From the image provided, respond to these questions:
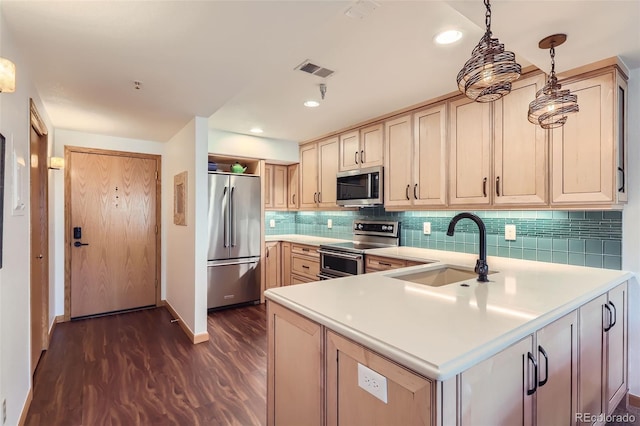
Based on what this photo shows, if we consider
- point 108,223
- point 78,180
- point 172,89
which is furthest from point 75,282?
point 172,89

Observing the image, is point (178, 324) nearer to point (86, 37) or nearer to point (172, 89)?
point (172, 89)

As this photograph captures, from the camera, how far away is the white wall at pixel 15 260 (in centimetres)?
158

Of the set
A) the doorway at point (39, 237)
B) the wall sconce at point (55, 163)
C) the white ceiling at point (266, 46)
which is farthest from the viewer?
the wall sconce at point (55, 163)

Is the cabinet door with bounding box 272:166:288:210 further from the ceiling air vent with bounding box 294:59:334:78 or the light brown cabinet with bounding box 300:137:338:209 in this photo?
the ceiling air vent with bounding box 294:59:334:78

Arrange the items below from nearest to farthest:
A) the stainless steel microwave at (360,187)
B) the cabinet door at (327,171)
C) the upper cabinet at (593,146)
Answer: the upper cabinet at (593,146) → the stainless steel microwave at (360,187) → the cabinet door at (327,171)

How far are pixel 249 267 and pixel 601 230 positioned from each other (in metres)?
3.60

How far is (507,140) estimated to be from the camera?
2.49 m

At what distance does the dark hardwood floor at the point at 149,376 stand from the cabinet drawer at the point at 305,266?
0.85 metres

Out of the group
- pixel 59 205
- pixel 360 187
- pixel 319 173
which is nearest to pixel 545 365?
pixel 360 187

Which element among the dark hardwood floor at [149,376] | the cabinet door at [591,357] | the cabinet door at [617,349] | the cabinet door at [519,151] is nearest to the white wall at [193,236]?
the dark hardwood floor at [149,376]

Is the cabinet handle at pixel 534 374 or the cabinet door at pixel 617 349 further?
the cabinet door at pixel 617 349

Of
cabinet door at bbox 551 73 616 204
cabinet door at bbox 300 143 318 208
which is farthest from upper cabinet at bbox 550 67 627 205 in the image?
cabinet door at bbox 300 143 318 208

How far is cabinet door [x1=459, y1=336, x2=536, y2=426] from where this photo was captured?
35.4 inches

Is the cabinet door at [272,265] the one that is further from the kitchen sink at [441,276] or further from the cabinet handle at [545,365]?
the cabinet handle at [545,365]
